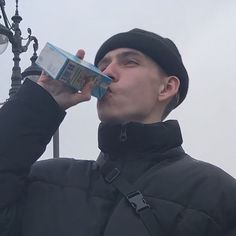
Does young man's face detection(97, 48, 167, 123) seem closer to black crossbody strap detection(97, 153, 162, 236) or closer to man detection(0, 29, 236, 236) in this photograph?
man detection(0, 29, 236, 236)

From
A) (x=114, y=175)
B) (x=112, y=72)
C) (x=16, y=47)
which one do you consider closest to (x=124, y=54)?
(x=112, y=72)

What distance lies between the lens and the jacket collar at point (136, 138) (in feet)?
7.71

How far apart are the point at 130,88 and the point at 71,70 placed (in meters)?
0.33

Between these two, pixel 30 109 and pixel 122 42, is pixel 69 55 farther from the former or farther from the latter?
pixel 122 42

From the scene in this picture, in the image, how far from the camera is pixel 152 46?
279cm

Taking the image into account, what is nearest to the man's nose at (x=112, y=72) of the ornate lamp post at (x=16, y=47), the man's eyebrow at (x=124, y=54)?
Result: the man's eyebrow at (x=124, y=54)

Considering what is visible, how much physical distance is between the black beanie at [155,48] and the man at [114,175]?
0.13m

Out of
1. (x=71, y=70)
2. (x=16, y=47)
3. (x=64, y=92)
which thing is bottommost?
(x=16, y=47)

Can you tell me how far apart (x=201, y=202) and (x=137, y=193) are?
26 centimetres

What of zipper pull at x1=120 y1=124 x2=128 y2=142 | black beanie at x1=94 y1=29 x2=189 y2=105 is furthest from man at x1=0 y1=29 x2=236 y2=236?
black beanie at x1=94 y1=29 x2=189 y2=105

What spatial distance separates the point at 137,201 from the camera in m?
2.05

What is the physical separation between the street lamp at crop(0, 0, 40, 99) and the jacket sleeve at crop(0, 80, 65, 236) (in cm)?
309

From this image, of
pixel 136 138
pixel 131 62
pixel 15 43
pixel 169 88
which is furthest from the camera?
pixel 15 43

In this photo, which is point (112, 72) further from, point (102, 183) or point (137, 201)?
point (137, 201)
